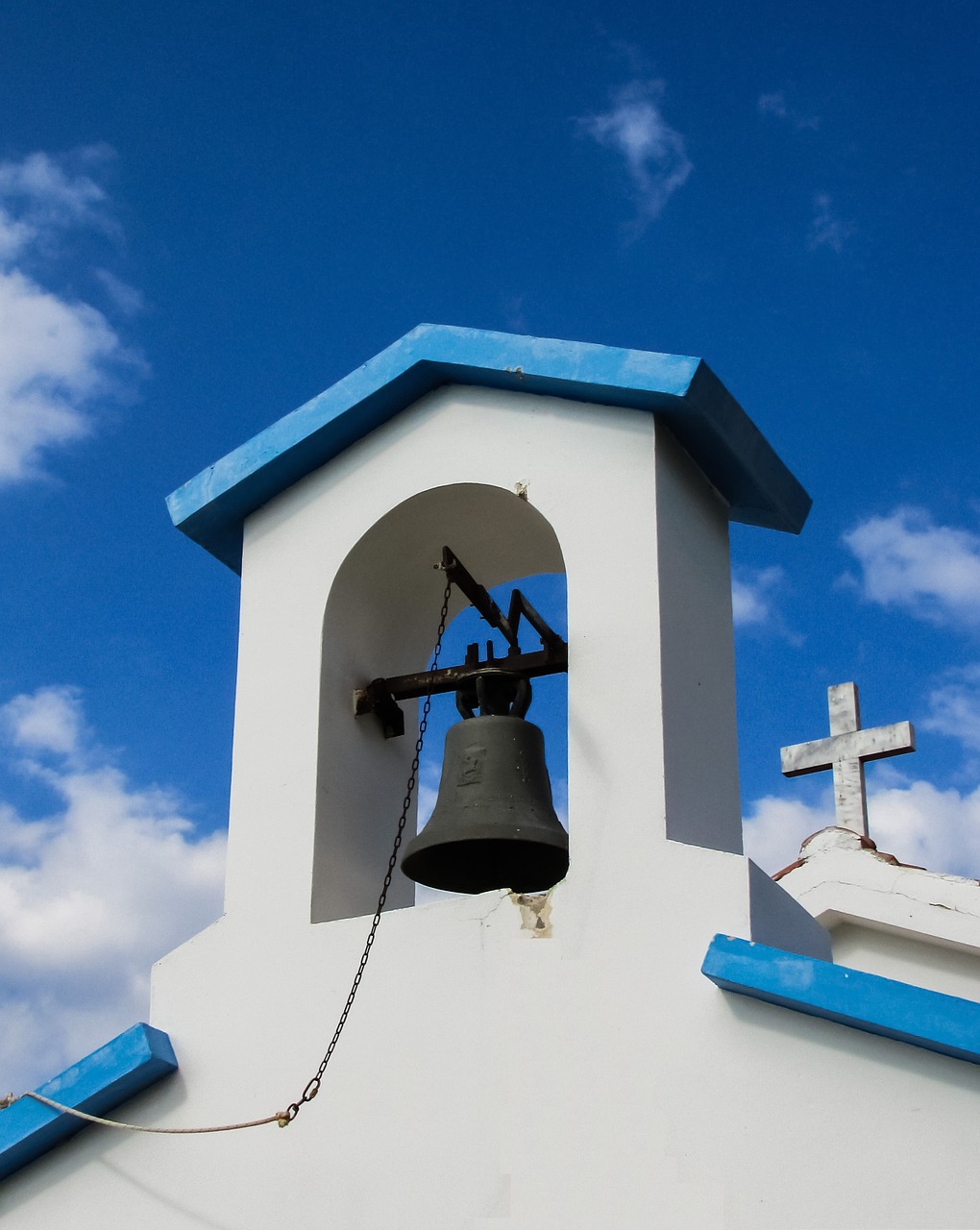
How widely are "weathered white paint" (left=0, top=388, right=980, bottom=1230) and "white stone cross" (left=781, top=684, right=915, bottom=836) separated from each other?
9.61ft

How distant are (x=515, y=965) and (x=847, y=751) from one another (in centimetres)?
401

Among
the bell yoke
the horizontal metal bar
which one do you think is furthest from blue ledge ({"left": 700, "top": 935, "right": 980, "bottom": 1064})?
the horizontal metal bar

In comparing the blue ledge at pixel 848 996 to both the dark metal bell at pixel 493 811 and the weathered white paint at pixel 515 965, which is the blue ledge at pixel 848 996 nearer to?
the weathered white paint at pixel 515 965

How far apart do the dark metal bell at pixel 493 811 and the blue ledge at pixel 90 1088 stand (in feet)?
3.03

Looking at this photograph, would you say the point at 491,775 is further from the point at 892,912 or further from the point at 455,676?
the point at 892,912

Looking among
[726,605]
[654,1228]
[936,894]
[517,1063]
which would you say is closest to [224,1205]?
[517,1063]

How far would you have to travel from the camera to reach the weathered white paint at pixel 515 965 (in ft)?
14.6

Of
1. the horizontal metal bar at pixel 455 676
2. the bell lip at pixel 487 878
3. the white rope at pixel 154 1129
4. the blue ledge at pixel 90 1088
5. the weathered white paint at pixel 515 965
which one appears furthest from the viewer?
the horizontal metal bar at pixel 455 676

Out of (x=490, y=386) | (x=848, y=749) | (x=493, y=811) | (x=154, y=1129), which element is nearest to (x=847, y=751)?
(x=848, y=749)

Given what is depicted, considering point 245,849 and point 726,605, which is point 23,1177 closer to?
point 245,849

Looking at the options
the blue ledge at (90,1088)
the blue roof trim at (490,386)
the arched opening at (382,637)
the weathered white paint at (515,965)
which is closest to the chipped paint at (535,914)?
the weathered white paint at (515,965)

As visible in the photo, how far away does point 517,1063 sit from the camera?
189 inches

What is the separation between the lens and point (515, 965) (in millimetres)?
4910

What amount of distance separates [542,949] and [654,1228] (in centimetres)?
81
